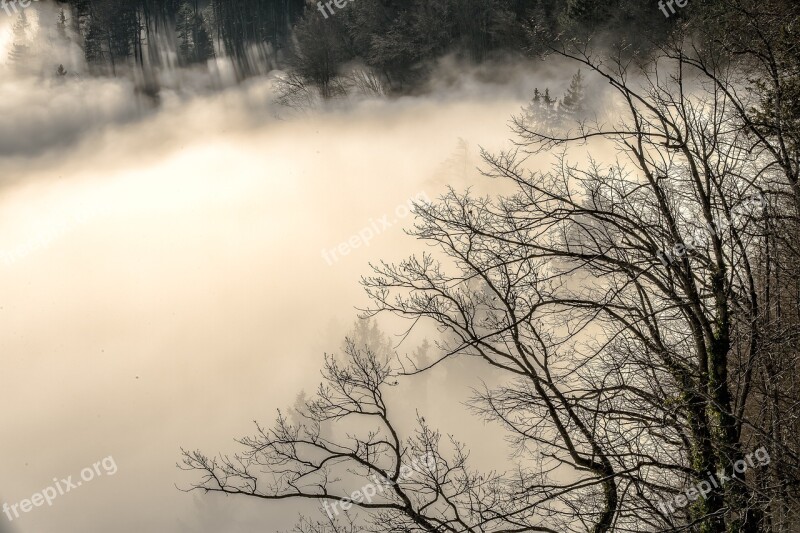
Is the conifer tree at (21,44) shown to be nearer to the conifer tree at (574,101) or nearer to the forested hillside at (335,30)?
the forested hillside at (335,30)

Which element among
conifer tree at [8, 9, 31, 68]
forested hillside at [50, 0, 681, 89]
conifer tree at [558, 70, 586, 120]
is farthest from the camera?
conifer tree at [8, 9, 31, 68]

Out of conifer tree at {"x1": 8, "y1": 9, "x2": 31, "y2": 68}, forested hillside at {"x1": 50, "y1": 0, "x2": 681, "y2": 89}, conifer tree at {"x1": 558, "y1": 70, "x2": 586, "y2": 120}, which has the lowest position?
conifer tree at {"x1": 558, "y1": 70, "x2": 586, "y2": 120}

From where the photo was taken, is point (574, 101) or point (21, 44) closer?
point (574, 101)

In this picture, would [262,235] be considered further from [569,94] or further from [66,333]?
[569,94]

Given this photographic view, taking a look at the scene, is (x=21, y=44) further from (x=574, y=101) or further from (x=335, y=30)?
(x=574, y=101)

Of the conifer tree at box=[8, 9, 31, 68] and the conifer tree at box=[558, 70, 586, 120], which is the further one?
the conifer tree at box=[8, 9, 31, 68]

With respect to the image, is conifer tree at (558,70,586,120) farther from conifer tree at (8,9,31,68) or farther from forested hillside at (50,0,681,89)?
conifer tree at (8,9,31,68)

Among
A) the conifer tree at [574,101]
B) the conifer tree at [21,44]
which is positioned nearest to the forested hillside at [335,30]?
the conifer tree at [574,101]

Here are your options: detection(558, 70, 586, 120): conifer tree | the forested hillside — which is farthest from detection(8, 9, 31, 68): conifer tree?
detection(558, 70, 586, 120): conifer tree

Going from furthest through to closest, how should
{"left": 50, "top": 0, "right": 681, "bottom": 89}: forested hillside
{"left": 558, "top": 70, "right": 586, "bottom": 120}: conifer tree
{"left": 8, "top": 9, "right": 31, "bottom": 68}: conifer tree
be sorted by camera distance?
1. {"left": 8, "top": 9, "right": 31, "bottom": 68}: conifer tree
2. {"left": 558, "top": 70, "right": 586, "bottom": 120}: conifer tree
3. {"left": 50, "top": 0, "right": 681, "bottom": 89}: forested hillside

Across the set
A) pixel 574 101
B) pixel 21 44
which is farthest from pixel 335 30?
pixel 21 44

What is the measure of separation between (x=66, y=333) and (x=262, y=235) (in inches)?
977

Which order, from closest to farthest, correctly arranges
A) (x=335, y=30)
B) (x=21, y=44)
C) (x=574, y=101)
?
1. (x=574, y=101)
2. (x=335, y=30)
3. (x=21, y=44)

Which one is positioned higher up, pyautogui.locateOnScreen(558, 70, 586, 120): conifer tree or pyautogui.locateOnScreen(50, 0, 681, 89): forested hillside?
pyautogui.locateOnScreen(50, 0, 681, 89): forested hillside
